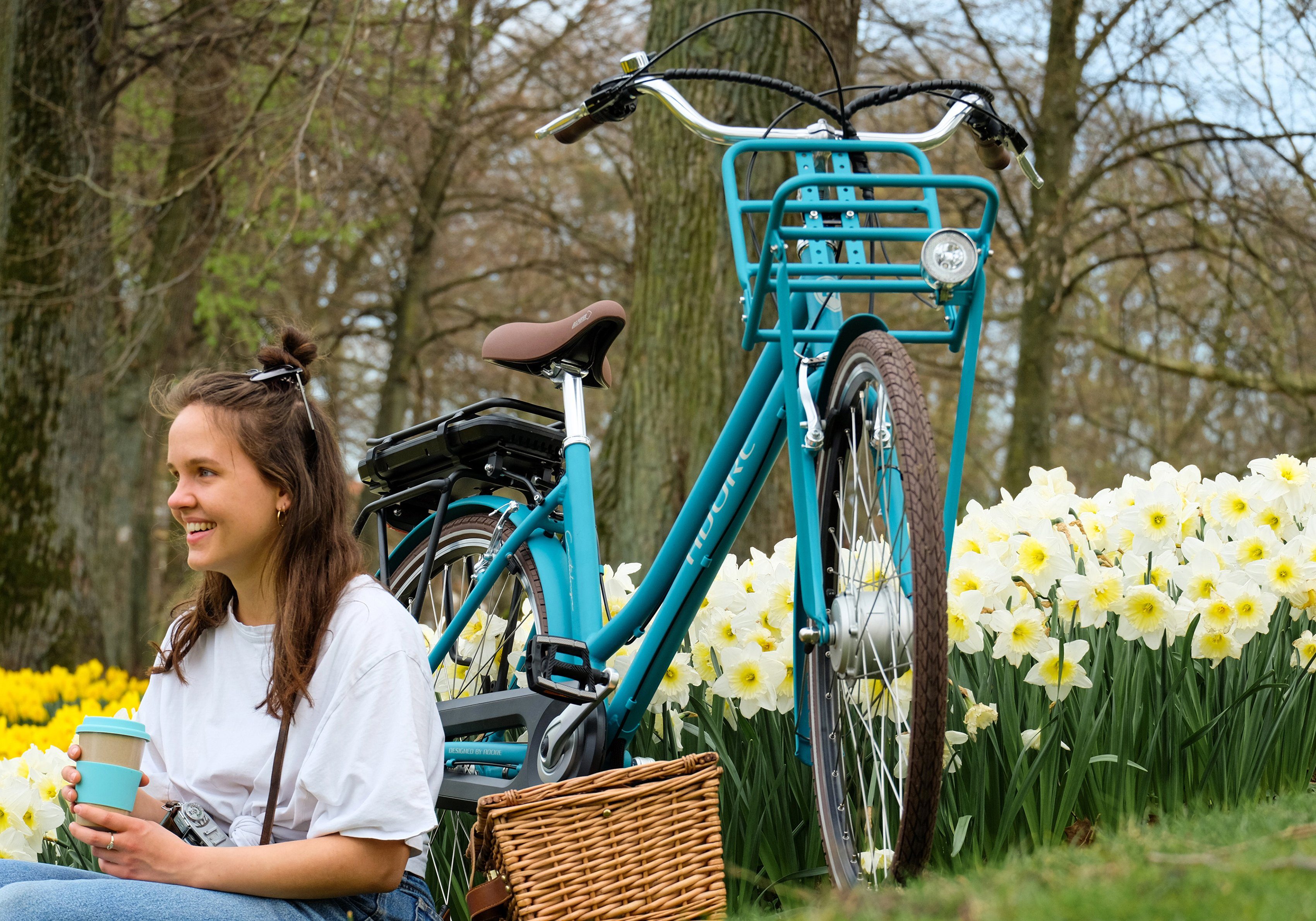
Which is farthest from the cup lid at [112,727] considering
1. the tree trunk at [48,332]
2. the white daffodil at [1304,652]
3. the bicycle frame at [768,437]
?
the tree trunk at [48,332]

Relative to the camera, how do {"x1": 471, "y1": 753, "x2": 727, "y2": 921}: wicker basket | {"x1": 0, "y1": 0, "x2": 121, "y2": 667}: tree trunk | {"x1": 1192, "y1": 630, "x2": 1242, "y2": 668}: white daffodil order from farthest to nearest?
{"x1": 0, "y1": 0, "x2": 121, "y2": 667}: tree trunk
{"x1": 1192, "y1": 630, "x2": 1242, "y2": 668}: white daffodil
{"x1": 471, "y1": 753, "x2": 727, "y2": 921}: wicker basket

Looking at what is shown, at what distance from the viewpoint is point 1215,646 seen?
279cm

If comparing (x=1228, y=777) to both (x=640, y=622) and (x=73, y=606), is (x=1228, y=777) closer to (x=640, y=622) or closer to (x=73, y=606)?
(x=640, y=622)

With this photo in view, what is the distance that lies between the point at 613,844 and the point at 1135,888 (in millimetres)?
1152

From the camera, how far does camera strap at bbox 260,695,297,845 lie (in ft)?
7.19

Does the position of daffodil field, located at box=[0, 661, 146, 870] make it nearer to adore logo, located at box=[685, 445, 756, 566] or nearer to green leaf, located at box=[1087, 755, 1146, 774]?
adore logo, located at box=[685, 445, 756, 566]

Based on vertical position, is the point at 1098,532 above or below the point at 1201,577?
above

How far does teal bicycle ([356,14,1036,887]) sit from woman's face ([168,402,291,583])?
0.66 meters

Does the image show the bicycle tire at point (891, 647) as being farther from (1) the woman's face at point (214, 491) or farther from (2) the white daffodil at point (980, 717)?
Result: (1) the woman's face at point (214, 491)

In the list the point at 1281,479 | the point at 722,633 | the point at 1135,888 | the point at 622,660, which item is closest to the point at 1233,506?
the point at 1281,479

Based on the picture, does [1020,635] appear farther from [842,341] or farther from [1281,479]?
[1281,479]

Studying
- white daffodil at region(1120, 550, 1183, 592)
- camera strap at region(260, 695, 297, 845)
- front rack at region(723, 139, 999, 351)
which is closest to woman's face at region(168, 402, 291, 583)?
camera strap at region(260, 695, 297, 845)

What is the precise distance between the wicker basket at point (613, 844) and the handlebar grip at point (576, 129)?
137 cm

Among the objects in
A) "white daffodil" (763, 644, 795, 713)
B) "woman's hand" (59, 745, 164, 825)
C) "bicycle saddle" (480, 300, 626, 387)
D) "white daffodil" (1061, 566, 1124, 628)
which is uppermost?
"bicycle saddle" (480, 300, 626, 387)
